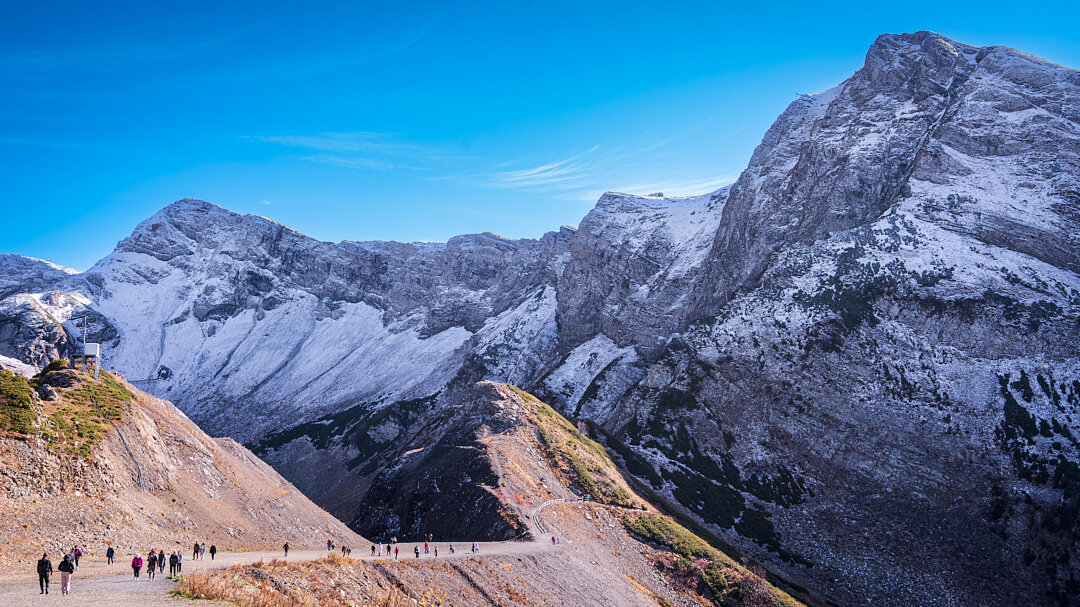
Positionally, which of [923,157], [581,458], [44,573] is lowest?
[581,458]

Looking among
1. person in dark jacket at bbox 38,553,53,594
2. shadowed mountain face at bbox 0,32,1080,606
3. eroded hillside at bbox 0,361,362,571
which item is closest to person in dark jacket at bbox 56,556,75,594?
person in dark jacket at bbox 38,553,53,594

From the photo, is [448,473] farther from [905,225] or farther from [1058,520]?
[905,225]

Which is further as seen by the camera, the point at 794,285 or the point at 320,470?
the point at 320,470

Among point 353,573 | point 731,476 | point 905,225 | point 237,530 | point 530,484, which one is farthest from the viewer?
point 905,225

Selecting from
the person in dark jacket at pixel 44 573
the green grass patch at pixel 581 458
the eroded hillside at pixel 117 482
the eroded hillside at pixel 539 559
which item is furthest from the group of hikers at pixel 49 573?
the green grass patch at pixel 581 458

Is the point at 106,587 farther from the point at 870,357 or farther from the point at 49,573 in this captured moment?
the point at 870,357

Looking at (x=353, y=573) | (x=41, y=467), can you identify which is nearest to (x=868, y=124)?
(x=353, y=573)

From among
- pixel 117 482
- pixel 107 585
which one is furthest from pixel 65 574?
pixel 117 482

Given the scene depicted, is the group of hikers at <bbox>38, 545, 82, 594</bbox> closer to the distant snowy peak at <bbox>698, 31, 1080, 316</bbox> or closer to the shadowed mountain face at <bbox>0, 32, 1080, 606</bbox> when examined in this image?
the shadowed mountain face at <bbox>0, 32, 1080, 606</bbox>
